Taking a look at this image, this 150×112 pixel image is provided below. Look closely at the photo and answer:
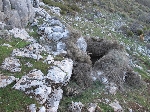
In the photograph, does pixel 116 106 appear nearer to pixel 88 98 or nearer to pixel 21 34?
pixel 88 98

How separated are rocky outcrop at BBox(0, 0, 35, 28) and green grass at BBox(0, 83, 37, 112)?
6080 mm

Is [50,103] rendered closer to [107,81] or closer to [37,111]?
[37,111]

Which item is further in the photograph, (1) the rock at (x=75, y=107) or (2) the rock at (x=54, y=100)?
(1) the rock at (x=75, y=107)

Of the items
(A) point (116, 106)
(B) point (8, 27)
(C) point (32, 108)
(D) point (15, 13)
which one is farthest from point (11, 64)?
(A) point (116, 106)

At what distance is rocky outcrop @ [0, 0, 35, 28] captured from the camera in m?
17.4

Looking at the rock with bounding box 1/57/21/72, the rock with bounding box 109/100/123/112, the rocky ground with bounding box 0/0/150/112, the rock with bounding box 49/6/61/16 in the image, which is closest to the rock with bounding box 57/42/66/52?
the rocky ground with bounding box 0/0/150/112

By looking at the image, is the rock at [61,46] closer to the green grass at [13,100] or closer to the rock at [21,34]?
the rock at [21,34]

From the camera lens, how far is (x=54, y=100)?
12711 millimetres

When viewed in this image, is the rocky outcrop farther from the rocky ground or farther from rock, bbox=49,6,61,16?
rock, bbox=49,6,61,16

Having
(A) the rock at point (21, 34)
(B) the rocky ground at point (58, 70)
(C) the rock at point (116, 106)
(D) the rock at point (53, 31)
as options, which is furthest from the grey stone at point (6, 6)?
(C) the rock at point (116, 106)

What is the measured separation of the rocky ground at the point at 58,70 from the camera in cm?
1233

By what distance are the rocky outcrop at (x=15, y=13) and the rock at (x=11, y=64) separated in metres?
3.67

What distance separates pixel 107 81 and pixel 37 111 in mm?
5817

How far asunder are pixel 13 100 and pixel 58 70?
10.0ft
